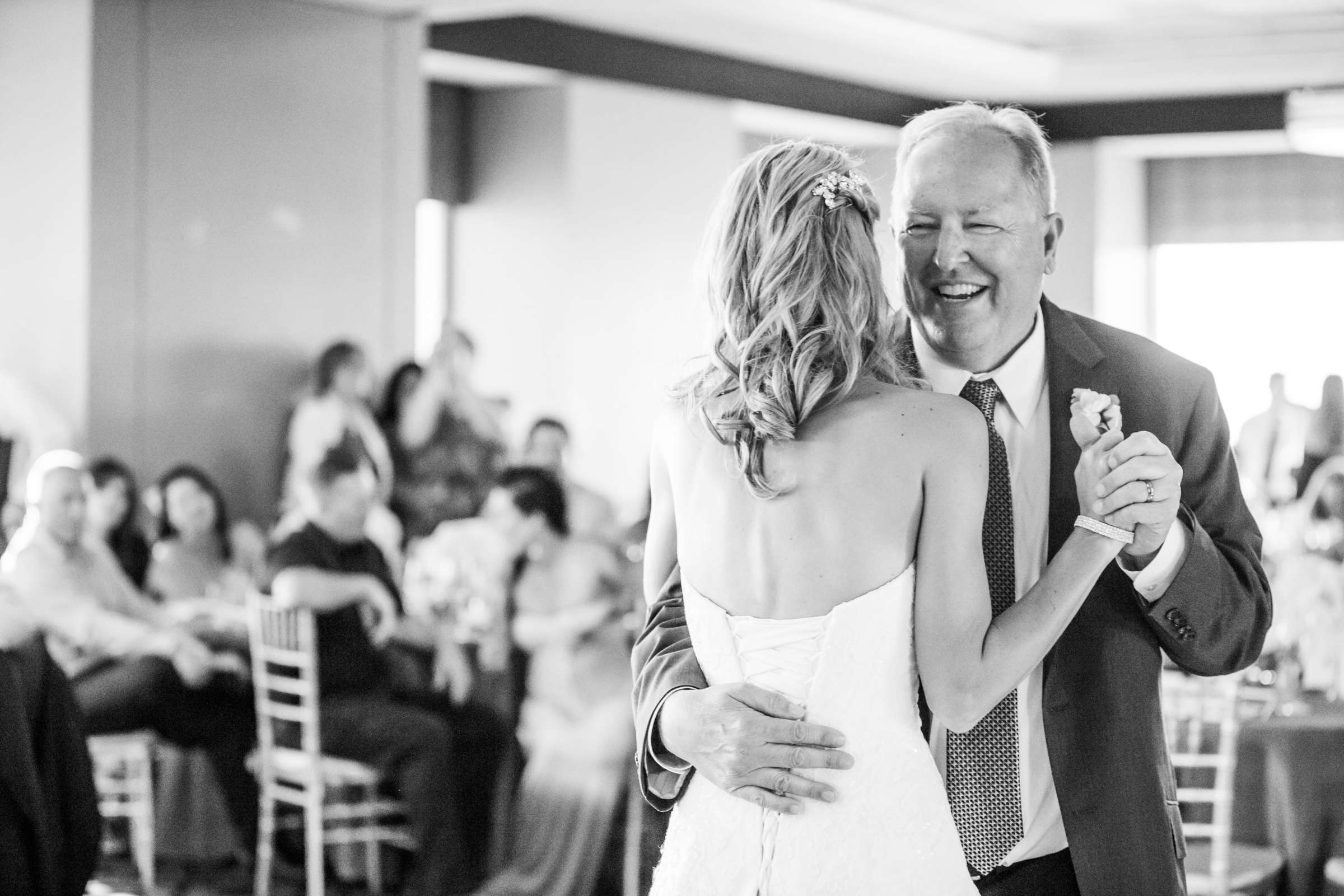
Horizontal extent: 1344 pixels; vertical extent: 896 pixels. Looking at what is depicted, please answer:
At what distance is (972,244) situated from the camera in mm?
1821

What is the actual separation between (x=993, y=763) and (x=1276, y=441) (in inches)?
396

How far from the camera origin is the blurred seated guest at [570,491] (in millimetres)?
5410

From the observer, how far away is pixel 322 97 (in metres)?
7.77

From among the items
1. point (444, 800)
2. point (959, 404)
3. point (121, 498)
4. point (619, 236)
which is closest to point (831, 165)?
point (959, 404)

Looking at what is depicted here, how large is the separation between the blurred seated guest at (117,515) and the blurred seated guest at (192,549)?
74mm

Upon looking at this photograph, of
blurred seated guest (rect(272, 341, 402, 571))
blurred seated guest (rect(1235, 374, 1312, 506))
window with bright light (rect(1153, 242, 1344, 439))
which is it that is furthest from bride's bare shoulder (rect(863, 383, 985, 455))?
window with bright light (rect(1153, 242, 1344, 439))

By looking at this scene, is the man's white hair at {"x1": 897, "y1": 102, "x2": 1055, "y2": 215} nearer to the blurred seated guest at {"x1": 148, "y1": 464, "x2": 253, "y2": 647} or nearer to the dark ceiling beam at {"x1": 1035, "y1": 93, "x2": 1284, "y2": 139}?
the blurred seated guest at {"x1": 148, "y1": 464, "x2": 253, "y2": 647}

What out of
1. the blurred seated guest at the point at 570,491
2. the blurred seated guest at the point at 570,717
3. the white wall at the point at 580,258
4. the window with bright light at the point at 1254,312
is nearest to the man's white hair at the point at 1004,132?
the blurred seated guest at the point at 570,717

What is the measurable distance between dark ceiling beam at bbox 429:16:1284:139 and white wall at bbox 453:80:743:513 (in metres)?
0.16

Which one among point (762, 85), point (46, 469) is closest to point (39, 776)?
point (46, 469)

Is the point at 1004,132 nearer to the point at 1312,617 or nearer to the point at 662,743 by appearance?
the point at 662,743

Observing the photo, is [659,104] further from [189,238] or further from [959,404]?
[959,404]

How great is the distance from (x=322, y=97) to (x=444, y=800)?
3802mm

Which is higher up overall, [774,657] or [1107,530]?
[1107,530]
